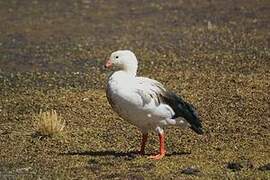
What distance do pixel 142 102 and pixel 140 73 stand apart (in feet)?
34.5

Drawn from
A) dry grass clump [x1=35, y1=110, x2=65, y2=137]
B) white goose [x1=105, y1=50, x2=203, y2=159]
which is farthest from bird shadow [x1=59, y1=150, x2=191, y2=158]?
dry grass clump [x1=35, y1=110, x2=65, y2=137]

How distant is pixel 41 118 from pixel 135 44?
13895 mm

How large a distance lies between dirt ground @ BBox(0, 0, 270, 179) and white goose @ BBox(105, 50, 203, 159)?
72 cm

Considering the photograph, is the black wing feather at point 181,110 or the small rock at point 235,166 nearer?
the small rock at point 235,166

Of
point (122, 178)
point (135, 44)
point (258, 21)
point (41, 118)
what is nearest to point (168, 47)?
point (135, 44)

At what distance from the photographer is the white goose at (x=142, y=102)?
12.6 meters

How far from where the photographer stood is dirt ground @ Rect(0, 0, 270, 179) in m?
13.0

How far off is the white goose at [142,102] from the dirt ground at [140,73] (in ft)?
2.37

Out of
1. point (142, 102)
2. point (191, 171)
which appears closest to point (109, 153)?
point (142, 102)

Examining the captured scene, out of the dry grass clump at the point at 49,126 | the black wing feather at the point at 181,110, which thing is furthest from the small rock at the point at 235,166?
the dry grass clump at the point at 49,126

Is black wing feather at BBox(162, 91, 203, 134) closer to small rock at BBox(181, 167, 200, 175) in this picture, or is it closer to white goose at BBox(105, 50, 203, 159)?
white goose at BBox(105, 50, 203, 159)

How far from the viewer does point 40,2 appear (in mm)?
40906

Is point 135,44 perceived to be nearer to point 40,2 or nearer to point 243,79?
point 243,79

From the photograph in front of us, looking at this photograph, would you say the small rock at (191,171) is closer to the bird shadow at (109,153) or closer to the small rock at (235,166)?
the small rock at (235,166)
